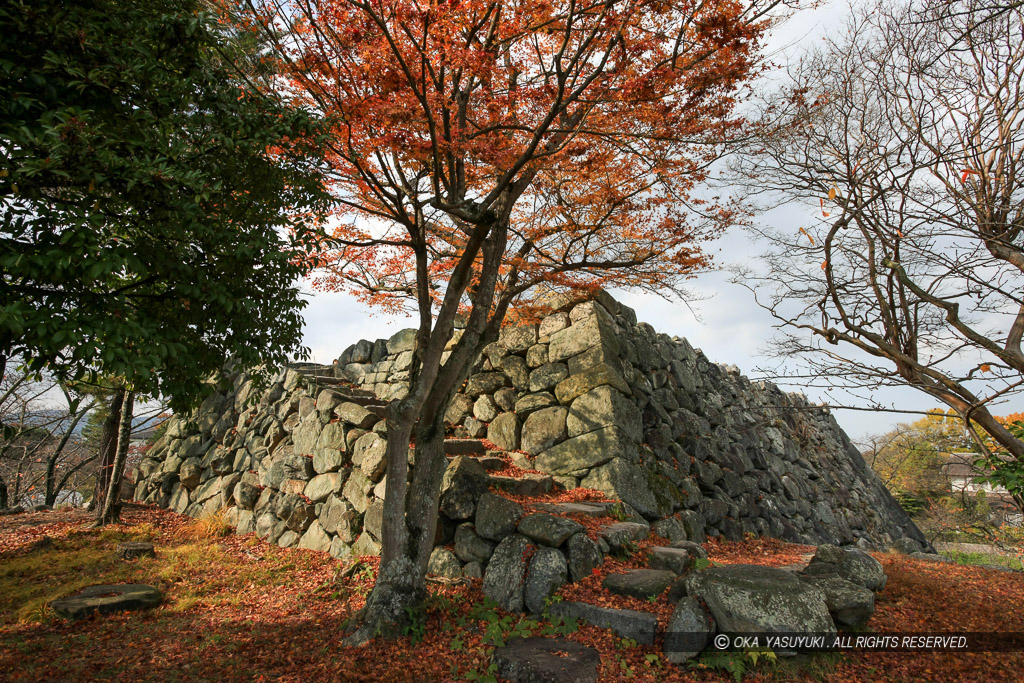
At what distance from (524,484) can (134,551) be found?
6.51 m

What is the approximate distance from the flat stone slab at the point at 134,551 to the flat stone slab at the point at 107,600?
1393 millimetres

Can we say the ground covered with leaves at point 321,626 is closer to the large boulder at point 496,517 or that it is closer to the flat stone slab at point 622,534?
the flat stone slab at point 622,534

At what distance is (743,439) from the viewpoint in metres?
12.6

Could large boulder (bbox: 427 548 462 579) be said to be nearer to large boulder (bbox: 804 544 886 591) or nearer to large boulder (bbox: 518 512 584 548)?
large boulder (bbox: 518 512 584 548)

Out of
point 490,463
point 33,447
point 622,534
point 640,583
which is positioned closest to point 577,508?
point 622,534

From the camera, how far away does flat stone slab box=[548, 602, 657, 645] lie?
4.95 meters

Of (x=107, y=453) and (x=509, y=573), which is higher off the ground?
A: (x=107, y=453)

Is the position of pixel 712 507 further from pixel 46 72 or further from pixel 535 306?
pixel 46 72

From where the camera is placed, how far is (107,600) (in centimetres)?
644

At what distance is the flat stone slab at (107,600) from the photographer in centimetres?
625

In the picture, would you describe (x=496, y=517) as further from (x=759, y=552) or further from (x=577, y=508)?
(x=759, y=552)

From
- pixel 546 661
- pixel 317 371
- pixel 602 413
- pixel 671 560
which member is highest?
pixel 317 371

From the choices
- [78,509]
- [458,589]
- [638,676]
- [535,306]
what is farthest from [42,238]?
[78,509]

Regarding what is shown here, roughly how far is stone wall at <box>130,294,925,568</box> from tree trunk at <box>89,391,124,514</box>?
111 centimetres
